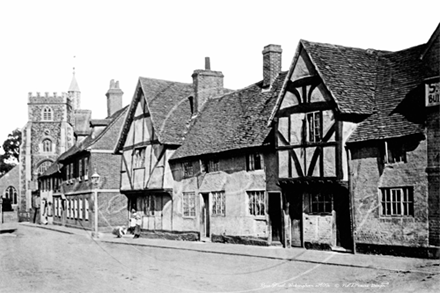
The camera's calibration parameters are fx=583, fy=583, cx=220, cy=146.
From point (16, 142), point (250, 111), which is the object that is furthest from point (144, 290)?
point (16, 142)

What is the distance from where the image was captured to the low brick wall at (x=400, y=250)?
17.4 metres

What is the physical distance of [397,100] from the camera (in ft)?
64.8

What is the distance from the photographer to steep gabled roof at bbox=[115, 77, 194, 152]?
3241cm

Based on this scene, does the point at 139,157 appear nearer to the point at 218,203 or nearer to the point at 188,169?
the point at 188,169

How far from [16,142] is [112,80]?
63338 millimetres

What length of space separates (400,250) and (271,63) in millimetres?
12323

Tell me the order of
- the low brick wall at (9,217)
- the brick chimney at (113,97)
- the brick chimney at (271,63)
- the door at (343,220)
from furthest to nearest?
the low brick wall at (9,217), the brick chimney at (113,97), the brick chimney at (271,63), the door at (343,220)

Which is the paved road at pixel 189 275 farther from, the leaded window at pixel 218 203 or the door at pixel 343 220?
the leaded window at pixel 218 203

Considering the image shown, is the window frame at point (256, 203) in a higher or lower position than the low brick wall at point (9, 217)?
higher

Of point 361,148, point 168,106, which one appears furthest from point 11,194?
point 361,148

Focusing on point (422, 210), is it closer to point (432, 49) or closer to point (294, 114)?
point (432, 49)

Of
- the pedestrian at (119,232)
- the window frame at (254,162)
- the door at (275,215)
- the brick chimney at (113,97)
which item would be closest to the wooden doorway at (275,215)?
the door at (275,215)

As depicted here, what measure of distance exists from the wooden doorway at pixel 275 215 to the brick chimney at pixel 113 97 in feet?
92.1

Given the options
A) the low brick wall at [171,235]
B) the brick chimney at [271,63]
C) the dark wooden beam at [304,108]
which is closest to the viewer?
the dark wooden beam at [304,108]
